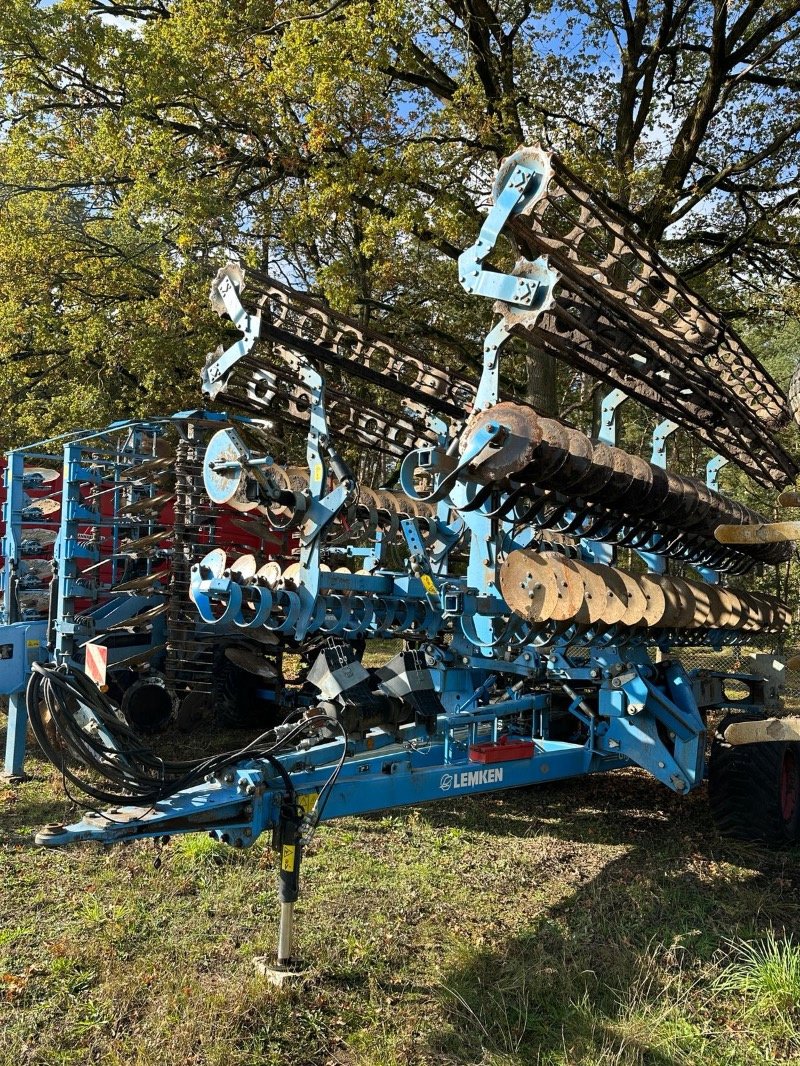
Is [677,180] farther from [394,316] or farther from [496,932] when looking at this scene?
[496,932]

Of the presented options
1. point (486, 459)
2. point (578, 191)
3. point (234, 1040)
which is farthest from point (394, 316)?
point (234, 1040)

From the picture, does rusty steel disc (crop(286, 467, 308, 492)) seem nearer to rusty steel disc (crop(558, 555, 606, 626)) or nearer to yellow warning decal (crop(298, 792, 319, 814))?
rusty steel disc (crop(558, 555, 606, 626))

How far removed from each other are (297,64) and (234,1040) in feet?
38.9

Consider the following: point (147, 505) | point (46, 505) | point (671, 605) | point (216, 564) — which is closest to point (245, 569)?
point (216, 564)

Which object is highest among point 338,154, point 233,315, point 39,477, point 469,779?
point 338,154

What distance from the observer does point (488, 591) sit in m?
5.15

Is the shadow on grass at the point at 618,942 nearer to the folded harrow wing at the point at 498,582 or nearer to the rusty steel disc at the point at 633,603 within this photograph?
the folded harrow wing at the point at 498,582

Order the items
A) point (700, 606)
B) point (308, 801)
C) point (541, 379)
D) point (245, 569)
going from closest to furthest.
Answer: point (308, 801) → point (245, 569) → point (700, 606) → point (541, 379)

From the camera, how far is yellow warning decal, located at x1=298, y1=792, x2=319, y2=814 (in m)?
4.16

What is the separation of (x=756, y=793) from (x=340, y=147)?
10.8m

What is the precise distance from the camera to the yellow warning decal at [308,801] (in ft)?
13.6

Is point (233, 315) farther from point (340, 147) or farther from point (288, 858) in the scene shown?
point (340, 147)

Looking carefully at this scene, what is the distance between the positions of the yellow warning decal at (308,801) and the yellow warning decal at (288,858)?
17 cm

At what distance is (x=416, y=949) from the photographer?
14.9 ft
